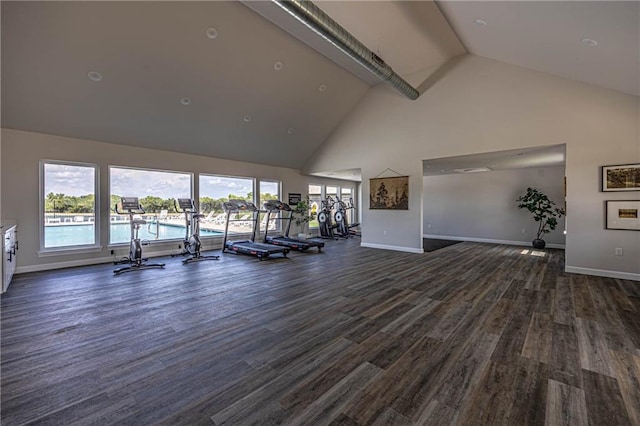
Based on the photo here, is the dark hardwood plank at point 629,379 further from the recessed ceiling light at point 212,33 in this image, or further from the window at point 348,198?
the window at point 348,198

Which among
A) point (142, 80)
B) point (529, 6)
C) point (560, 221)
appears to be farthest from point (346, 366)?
point (560, 221)

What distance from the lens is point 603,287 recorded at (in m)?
4.36

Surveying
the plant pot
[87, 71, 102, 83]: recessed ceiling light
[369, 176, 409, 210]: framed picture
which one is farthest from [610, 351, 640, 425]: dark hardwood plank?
[87, 71, 102, 83]: recessed ceiling light

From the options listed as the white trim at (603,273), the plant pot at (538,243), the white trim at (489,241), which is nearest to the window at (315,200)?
the white trim at (489,241)

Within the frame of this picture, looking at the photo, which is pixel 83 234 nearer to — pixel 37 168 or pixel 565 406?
pixel 37 168

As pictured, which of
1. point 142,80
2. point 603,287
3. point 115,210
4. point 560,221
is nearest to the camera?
point 603,287

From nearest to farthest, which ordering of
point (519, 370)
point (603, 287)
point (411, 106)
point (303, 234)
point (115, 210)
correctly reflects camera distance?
1. point (519, 370)
2. point (603, 287)
3. point (115, 210)
4. point (411, 106)
5. point (303, 234)

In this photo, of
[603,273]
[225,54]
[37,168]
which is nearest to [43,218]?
[37,168]

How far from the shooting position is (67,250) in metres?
5.75

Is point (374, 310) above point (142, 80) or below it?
below

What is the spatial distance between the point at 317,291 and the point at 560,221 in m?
8.47

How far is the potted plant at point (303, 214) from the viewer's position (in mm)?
10016

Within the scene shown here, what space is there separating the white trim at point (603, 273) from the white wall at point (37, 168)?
8.95 meters

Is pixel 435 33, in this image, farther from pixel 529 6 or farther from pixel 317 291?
pixel 317 291
